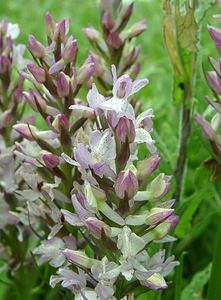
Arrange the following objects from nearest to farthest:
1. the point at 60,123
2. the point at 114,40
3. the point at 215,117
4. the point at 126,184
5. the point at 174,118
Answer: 1. the point at 126,184
2. the point at 60,123
3. the point at 215,117
4. the point at 114,40
5. the point at 174,118

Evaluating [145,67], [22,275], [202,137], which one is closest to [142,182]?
[202,137]

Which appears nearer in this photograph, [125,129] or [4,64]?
[125,129]

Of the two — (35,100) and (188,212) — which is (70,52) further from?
(188,212)

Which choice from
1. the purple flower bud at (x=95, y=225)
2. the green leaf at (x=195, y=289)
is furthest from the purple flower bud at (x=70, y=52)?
the green leaf at (x=195, y=289)

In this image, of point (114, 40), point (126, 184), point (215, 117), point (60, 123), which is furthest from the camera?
point (114, 40)

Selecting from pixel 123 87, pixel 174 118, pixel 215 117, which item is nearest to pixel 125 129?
pixel 123 87

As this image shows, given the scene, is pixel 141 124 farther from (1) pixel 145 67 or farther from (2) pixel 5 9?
(2) pixel 5 9

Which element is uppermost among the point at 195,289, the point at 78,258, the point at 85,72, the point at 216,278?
the point at 85,72

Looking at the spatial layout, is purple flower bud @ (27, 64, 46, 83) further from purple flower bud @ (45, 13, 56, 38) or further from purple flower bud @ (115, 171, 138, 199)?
purple flower bud @ (115, 171, 138, 199)
